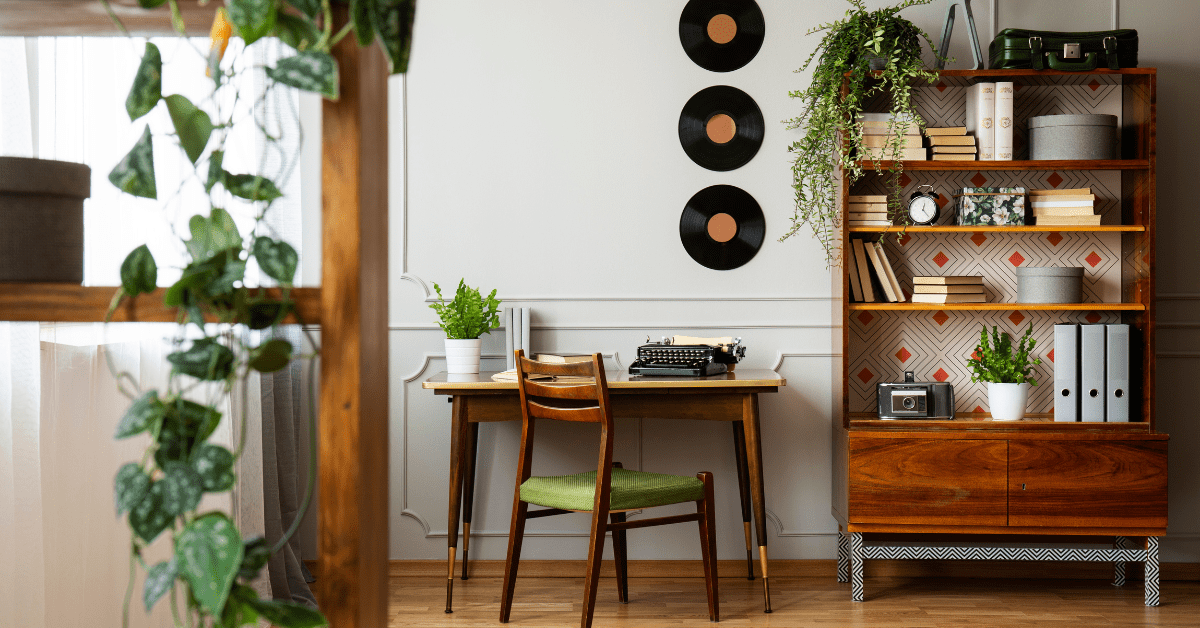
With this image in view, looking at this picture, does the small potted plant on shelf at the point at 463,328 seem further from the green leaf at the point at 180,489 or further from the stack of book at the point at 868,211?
the green leaf at the point at 180,489

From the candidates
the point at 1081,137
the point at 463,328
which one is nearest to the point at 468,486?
the point at 463,328

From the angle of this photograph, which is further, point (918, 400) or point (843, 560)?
point (843, 560)

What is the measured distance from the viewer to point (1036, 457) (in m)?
2.81

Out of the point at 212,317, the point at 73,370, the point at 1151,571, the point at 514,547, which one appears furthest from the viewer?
the point at 1151,571

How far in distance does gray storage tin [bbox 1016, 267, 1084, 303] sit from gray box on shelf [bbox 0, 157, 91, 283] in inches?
119

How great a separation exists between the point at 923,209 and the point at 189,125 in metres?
2.79

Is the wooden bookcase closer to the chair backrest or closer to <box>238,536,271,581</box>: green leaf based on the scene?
the chair backrest

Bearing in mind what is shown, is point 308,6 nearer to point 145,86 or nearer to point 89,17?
point 145,86

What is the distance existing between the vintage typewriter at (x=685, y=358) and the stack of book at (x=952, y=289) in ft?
2.39

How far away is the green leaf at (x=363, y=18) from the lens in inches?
30.8

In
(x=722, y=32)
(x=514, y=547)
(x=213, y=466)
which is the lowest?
(x=514, y=547)

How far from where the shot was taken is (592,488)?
8.15 feet

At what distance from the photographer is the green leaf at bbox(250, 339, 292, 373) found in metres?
0.82

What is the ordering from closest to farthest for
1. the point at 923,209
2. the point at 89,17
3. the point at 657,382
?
the point at 89,17
the point at 657,382
the point at 923,209
